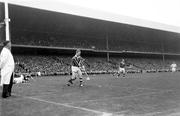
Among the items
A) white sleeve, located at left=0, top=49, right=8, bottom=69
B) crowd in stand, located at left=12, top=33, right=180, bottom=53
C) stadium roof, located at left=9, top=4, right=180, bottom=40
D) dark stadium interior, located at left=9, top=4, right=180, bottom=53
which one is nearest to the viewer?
white sleeve, located at left=0, top=49, right=8, bottom=69

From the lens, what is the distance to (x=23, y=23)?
46.0m

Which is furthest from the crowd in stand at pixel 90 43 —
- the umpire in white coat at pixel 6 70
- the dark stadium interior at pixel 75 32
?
the umpire in white coat at pixel 6 70

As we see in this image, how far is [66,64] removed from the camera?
45.5 metres

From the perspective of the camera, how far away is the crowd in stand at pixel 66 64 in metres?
40.7

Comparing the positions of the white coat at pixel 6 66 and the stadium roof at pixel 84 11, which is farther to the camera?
the stadium roof at pixel 84 11

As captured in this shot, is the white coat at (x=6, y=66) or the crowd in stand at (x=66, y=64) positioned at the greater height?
the crowd in stand at (x=66, y=64)

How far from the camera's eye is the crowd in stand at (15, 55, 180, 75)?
40.7 m

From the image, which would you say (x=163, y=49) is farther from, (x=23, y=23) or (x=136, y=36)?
(x=23, y=23)

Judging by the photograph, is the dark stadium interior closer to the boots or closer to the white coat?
the white coat

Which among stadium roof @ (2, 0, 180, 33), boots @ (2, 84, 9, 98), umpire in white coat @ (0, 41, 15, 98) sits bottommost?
boots @ (2, 84, 9, 98)

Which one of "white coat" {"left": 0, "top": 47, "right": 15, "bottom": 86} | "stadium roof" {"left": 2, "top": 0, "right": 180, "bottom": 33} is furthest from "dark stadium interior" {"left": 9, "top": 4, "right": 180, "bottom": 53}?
"white coat" {"left": 0, "top": 47, "right": 15, "bottom": 86}

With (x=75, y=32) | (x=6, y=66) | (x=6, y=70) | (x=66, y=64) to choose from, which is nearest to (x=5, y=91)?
(x=6, y=70)

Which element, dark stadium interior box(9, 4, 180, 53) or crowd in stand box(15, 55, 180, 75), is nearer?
crowd in stand box(15, 55, 180, 75)

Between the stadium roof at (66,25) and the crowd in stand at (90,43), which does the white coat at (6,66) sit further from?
the crowd in stand at (90,43)
